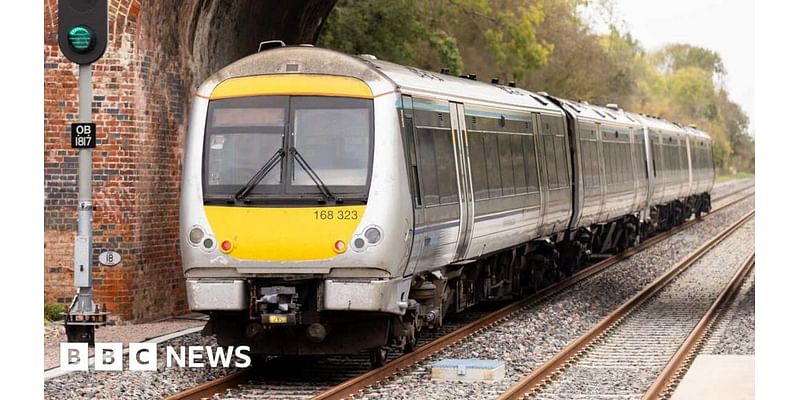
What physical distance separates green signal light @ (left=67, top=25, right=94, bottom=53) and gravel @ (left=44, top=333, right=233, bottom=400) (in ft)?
8.96

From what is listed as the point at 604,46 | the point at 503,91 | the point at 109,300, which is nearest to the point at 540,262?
the point at 503,91

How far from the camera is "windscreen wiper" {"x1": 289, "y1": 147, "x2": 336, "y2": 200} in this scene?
11508 mm

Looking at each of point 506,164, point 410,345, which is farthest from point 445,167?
point 506,164

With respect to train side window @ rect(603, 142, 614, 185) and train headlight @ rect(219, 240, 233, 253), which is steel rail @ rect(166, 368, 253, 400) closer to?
train headlight @ rect(219, 240, 233, 253)

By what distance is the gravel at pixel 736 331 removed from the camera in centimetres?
1457

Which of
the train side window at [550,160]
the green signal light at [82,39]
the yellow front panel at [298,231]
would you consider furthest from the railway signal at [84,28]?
the train side window at [550,160]

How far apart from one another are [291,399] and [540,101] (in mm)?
9331

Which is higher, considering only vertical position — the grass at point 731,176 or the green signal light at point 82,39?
the green signal light at point 82,39

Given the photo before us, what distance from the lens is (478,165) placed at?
14656 mm

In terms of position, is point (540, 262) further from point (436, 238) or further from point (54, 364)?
point (54, 364)

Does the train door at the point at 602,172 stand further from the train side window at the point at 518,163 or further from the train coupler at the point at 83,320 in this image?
the train coupler at the point at 83,320

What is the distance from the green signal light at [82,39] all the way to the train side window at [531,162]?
6590 mm

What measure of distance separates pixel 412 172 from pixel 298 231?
1249 mm

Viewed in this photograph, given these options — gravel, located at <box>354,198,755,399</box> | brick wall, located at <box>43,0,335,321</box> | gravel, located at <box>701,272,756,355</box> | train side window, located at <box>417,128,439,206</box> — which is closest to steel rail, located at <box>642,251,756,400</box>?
gravel, located at <box>701,272,756,355</box>
